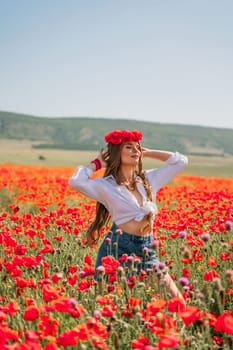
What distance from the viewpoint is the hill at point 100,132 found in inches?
6629

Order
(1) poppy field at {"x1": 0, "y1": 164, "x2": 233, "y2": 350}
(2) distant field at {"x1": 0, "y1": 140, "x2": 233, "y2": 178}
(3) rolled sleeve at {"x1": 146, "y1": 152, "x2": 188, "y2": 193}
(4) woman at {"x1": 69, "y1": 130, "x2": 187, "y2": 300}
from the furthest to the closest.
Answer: (2) distant field at {"x1": 0, "y1": 140, "x2": 233, "y2": 178}
(3) rolled sleeve at {"x1": 146, "y1": 152, "x2": 188, "y2": 193}
(4) woman at {"x1": 69, "y1": 130, "x2": 187, "y2": 300}
(1) poppy field at {"x1": 0, "y1": 164, "x2": 233, "y2": 350}

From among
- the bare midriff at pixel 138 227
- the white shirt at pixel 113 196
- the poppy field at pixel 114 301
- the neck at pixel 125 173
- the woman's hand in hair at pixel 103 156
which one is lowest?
the poppy field at pixel 114 301

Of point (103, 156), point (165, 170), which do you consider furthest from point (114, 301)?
point (165, 170)

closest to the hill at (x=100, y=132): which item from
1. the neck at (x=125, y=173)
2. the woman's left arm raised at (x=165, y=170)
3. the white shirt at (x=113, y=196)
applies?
the woman's left arm raised at (x=165, y=170)

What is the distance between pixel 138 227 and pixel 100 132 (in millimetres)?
178276

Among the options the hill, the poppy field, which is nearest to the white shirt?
the poppy field

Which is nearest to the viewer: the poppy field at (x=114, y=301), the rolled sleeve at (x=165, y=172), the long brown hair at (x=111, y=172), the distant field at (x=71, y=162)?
the poppy field at (x=114, y=301)

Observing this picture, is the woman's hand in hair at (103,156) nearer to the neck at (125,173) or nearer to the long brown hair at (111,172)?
the long brown hair at (111,172)

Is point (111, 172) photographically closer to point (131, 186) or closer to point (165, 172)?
point (131, 186)

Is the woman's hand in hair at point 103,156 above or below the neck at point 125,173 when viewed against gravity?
above

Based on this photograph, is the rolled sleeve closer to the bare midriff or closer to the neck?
the neck

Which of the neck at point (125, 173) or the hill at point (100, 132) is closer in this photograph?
the neck at point (125, 173)

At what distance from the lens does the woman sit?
177 inches

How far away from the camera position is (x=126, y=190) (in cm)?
462
